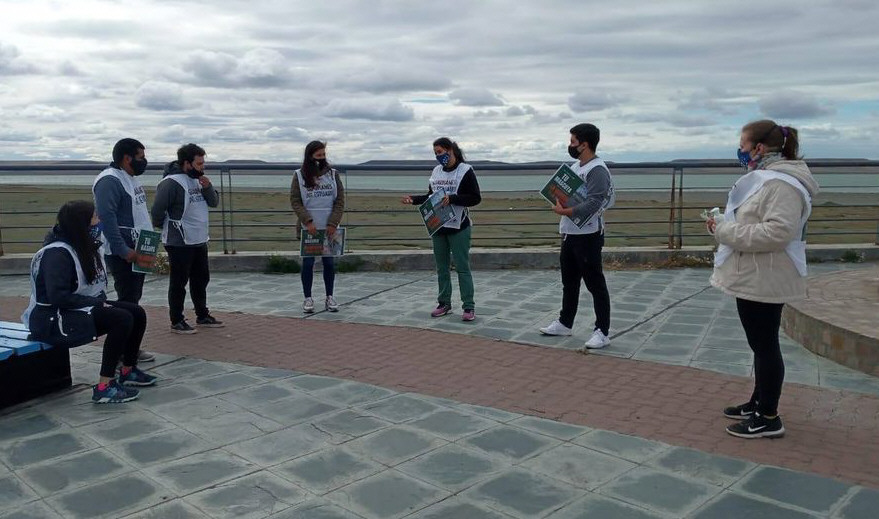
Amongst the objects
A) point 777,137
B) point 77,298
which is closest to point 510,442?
point 777,137

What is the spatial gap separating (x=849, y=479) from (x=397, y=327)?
13.4 ft

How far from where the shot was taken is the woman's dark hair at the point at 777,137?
4.03 meters

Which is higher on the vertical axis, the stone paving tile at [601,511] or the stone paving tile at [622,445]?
the stone paving tile at [622,445]

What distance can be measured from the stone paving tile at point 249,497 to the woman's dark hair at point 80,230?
189cm

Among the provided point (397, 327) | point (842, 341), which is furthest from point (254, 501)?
point (842, 341)

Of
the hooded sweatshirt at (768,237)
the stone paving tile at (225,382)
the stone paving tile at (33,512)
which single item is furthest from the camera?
the stone paving tile at (225,382)

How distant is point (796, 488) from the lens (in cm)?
364

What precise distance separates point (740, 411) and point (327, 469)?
2506 millimetres

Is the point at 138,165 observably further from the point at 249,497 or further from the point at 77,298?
the point at 249,497

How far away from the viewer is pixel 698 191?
10.9 meters

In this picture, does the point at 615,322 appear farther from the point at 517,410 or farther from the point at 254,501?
the point at 254,501

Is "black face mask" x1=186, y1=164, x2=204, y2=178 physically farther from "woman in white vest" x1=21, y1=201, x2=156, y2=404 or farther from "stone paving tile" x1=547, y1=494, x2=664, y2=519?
"stone paving tile" x1=547, y1=494, x2=664, y2=519

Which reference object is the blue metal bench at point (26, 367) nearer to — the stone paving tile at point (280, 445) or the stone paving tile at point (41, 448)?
the stone paving tile at point (41, 448)

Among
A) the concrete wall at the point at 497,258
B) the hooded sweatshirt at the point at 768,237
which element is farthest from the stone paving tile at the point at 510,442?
the concrete wall at the point at 497,258
